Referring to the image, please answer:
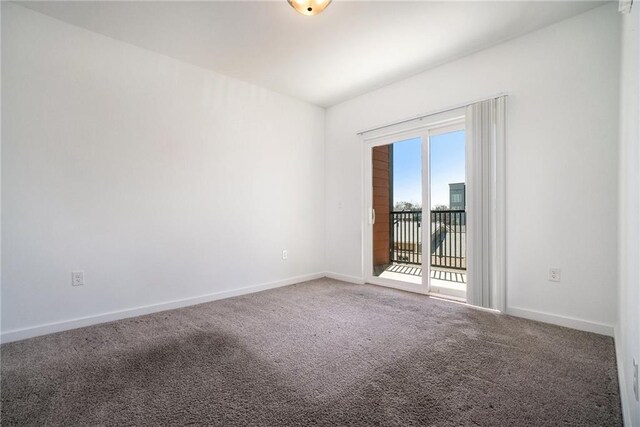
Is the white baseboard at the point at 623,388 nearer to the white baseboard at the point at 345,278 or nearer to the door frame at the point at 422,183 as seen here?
the door frame at the point at 422,183

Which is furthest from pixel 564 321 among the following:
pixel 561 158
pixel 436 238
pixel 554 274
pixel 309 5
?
pixel 309 5

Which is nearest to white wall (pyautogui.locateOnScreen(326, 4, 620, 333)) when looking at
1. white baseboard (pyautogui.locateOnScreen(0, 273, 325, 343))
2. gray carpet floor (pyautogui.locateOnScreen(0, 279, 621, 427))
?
gray carpet floor (pyautogui.locateOnScreen(0, 279, 621, 427))

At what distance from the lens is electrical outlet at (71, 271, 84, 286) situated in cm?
250

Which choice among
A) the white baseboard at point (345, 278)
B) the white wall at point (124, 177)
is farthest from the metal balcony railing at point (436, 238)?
the white wall at point (124, 177)

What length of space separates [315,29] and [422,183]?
2088 millimetres

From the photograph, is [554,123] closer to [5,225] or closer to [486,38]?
[486,38]

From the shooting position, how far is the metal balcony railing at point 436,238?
3.93 meters

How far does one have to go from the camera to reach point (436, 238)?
3.86 meters

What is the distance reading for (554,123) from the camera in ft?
8.37

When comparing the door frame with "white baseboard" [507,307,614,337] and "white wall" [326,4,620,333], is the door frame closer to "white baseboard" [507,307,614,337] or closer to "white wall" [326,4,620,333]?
"white wall" [326,4,620,333]

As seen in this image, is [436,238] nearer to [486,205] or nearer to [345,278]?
[486,205]

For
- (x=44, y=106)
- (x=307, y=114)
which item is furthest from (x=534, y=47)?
(x=44, y=106)

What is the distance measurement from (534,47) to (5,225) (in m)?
4.82

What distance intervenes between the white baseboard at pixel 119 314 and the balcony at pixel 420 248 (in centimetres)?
174
